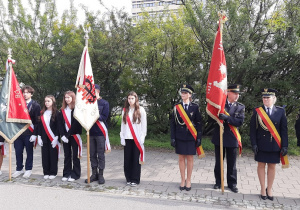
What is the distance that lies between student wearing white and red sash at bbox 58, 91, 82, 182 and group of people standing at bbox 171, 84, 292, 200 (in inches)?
77.6

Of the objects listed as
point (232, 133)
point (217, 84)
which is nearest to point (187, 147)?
point (232, 133)

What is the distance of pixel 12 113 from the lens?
5160mm

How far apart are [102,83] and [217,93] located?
19.8 ft

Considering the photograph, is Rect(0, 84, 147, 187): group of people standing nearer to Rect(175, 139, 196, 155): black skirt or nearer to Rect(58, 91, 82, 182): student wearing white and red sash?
Rect(58, 91, 82, 182): student wearing white and red sash

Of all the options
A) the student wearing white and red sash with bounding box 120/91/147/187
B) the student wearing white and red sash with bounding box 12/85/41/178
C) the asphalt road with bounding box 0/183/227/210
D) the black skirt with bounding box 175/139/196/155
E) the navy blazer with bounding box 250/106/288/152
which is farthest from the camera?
the student wearing white and red sash with bounding box 12/85/41/178

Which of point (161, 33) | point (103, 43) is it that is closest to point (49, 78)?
point (103, 43)

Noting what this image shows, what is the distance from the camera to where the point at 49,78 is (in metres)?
9.62

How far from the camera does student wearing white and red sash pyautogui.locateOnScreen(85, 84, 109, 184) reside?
486cm

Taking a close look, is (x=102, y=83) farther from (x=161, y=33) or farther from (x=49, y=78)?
(x=161, y=33)

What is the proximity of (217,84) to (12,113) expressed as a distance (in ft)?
13.9

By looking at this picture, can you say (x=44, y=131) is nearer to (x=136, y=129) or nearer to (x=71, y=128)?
(x=71, y=128)

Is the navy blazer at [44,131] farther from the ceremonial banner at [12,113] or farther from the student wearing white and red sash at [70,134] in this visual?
the ceremonial banner at [12,113]

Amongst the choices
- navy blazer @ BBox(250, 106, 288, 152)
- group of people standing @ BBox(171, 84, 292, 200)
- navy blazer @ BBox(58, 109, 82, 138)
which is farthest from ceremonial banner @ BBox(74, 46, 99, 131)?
navy blazer @ BBox(250, 106, 288, 152)

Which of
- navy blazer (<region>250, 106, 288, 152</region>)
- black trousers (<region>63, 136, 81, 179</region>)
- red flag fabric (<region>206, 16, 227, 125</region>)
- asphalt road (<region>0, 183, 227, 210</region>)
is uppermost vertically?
red flag fabric (<region>206, 16, 227, 125</region>)
